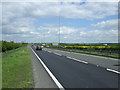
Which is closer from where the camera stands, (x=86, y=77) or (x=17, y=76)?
(x=86, y=77)

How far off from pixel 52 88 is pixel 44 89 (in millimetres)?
406

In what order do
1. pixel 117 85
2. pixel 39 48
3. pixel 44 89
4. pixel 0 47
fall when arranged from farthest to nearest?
pixel 39 48
pixel 0 47
pixel 117 85
pixel 44 89

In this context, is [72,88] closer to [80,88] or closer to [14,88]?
[80,88]

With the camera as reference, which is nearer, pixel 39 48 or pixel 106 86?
Answer: pixel 106 86

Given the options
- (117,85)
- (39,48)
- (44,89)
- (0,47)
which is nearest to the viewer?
(44,89)

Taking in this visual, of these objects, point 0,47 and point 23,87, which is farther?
point 0,47

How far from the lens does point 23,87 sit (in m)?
7.45

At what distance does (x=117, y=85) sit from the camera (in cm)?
761

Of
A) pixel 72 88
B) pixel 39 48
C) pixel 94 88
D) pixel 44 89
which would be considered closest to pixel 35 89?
pixel 44 89

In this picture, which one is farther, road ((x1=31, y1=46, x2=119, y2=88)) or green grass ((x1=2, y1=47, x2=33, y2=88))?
green grass ((x1=2, y1=47, x2=33, y2=88))

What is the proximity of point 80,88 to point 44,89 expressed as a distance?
Result: 1.52 metres

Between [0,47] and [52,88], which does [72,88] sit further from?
[0,47]

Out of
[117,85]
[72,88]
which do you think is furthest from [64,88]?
[117,85]

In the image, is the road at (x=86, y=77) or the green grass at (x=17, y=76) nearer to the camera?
the road at (x=86, y=77)
